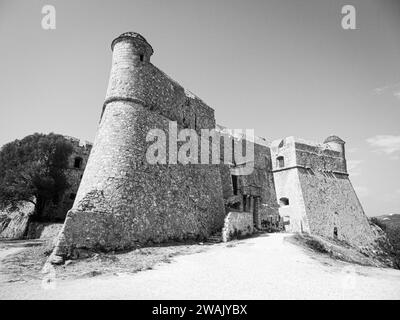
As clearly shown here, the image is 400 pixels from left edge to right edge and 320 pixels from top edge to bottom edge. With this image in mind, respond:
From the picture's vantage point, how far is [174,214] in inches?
507

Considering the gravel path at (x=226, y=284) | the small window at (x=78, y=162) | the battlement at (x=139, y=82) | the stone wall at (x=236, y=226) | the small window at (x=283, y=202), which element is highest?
the battlement at (x=139, y=82)

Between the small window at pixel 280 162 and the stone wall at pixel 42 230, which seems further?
the small window at pixel 280 162

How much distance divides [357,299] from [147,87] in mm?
13054

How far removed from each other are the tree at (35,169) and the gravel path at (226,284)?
52.2ft

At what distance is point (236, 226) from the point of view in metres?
15.0

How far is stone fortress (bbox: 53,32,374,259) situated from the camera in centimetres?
1024

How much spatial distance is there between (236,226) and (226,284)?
891cm

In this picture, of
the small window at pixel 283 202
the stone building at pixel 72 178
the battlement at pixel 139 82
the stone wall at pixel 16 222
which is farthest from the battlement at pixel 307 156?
the stone wall at pixel 16 222

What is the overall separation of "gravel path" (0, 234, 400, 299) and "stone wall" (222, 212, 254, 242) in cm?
499

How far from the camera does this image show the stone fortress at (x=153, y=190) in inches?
403

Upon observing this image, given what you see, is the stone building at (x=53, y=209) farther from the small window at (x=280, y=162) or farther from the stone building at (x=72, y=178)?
the small window at (x=280, y=162)

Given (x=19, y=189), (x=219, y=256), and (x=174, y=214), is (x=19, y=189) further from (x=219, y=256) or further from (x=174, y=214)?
(x=219, y=256)

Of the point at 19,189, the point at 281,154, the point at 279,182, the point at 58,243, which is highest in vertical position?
the point at 281,154
